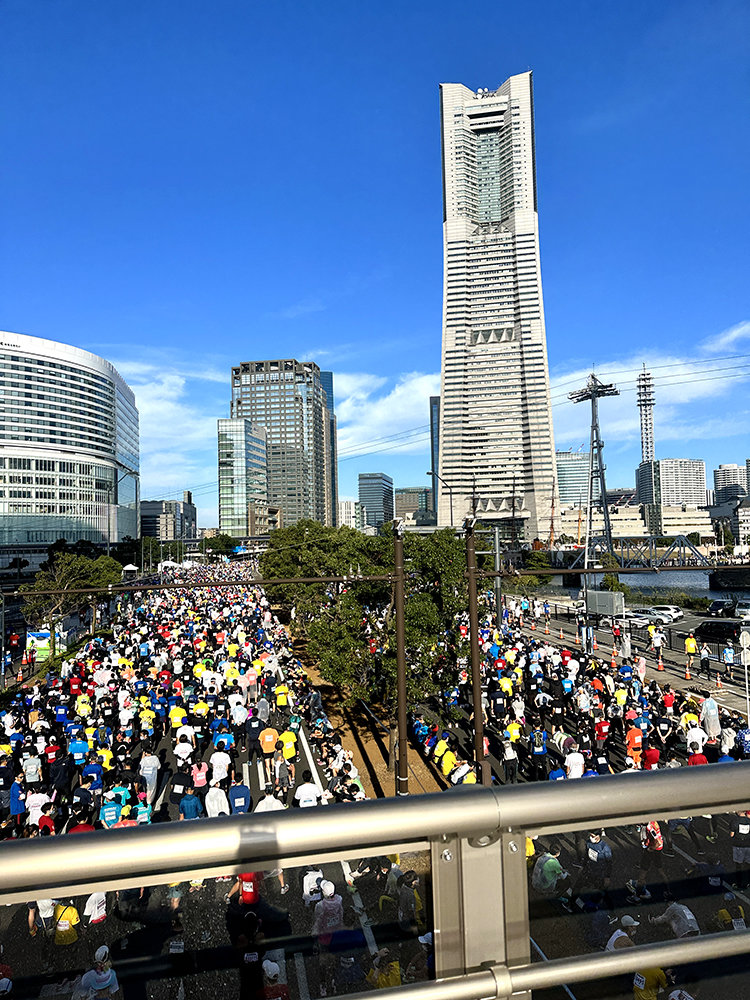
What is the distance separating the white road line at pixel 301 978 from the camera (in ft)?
4.40

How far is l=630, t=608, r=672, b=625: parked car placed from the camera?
41562mm

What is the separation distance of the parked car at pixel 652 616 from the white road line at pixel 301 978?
140 ft

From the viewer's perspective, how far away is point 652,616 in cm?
4409

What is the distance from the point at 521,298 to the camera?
167m

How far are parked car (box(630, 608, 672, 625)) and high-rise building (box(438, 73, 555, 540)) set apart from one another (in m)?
95.8

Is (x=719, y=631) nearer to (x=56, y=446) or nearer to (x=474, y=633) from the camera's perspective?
(x=474, y=633)

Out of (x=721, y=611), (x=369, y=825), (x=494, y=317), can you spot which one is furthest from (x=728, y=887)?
→ (x=494, y=317)

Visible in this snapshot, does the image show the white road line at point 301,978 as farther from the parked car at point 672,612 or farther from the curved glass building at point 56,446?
the curved glass building at point 56,446

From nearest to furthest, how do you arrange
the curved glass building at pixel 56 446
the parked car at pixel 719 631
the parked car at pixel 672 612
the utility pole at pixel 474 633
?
the utility pole at pixel 474 633 < the parked car at pixel 719 631 < the parked car at pixel 672 612 < the curved glass building at pixel 56 446

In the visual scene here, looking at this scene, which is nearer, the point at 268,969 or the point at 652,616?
the point at 268,969

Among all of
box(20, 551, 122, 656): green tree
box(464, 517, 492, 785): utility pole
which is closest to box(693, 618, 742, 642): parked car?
box(464, 517, 492, 785): utility pole

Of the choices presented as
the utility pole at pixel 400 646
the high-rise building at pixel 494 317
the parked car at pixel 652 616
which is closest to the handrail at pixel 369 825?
the utility pole at pixel 400 646

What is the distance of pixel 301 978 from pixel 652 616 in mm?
47542

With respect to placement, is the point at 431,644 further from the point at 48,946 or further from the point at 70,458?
the point at 70,458
